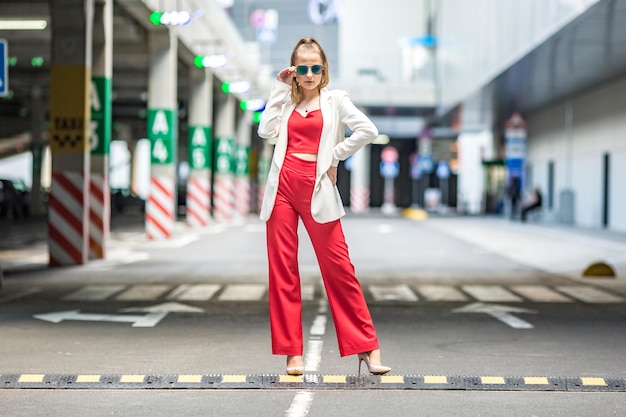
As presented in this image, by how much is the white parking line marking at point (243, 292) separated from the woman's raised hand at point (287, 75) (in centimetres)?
603

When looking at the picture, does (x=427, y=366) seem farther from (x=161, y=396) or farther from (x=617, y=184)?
(x=617, y=184)

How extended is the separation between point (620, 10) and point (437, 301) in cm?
1112

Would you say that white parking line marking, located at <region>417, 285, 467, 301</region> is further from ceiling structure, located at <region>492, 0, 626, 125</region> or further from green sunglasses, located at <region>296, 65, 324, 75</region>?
ceiling structure, located at <region>492, 0, 626, 125</region>

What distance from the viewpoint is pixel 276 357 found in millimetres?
8062

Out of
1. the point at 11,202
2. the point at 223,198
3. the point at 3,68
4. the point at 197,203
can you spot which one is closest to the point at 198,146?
the point at 197,203

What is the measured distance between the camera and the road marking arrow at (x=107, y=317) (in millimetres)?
10242

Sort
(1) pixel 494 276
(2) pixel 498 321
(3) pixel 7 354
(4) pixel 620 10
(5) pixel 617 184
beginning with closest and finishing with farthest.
Answer: (3) pixel 7 354, (2) pixel 498 321, (1) pixel 494 276, (4) pixel 620 10, (5) pixel 617 184

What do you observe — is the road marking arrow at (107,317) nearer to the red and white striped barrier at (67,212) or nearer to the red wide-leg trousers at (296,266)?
the red wide-leg trousers at (296,266)

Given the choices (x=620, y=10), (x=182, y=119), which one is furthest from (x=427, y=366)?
(x=182, y=119)

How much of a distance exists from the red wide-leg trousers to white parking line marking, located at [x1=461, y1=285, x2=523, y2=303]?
612cm

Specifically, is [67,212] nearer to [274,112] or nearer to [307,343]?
[307,343]

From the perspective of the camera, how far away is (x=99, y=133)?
19453mm

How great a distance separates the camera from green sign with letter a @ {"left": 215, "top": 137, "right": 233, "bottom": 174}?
4147 cm

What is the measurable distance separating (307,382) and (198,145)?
29067 millimetres
